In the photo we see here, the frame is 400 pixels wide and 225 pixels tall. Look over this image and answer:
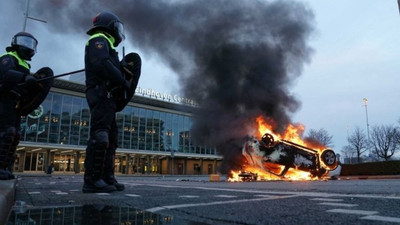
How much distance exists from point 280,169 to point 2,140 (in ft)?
48.5

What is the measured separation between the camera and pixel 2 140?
5.51 m

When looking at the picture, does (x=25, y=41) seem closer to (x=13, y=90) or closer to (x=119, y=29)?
(x=13, y=90)

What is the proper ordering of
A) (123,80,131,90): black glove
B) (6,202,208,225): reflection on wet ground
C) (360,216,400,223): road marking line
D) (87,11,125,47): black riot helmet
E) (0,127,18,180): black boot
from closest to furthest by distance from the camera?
(6,202,208,225): reflection on wet ground → (360,216,400,223): road marking line → (123,80,131,90): black glove → (87,11,125,47): black riot helmet → (0,127,18,180): black boot

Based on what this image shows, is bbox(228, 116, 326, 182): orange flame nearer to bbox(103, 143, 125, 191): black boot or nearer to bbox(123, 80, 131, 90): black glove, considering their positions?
bbox(103, 143, 125, 191): black boot

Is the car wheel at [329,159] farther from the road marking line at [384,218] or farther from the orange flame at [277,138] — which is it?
the road marking line at [384,218]

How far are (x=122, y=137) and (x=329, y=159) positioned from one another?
1340 inches

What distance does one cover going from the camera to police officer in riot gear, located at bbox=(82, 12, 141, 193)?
13.7 ft

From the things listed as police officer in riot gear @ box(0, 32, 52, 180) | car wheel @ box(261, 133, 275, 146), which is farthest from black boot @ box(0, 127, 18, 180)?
car wheel @ box(261, 133, 275, 146)

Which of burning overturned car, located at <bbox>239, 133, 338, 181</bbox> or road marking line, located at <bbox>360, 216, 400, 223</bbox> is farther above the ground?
burning overturned car, located at <bbox>239, 133, 338, 181</bbox>

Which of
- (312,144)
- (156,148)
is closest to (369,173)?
(312,144)

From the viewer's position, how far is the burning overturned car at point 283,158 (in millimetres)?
17109

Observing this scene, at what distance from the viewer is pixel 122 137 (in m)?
46.2

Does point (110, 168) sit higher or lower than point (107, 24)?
lower

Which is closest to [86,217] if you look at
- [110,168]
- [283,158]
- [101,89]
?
[101,89]
